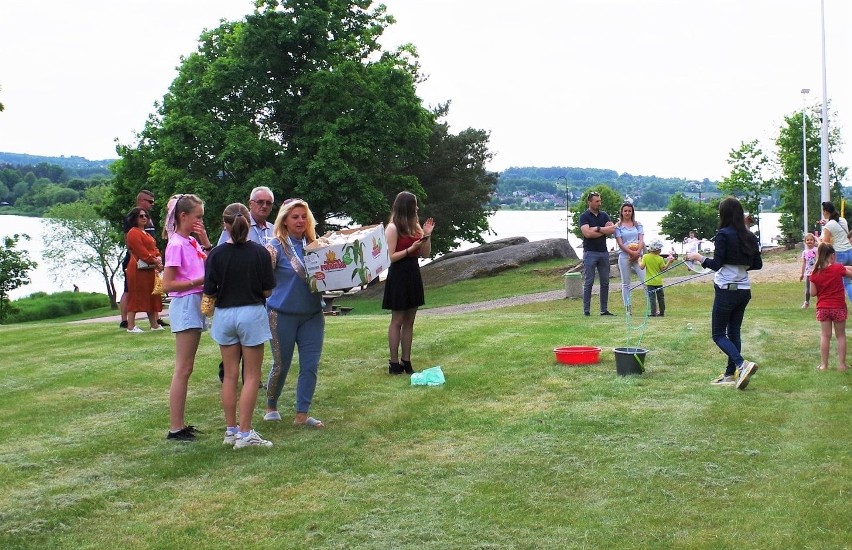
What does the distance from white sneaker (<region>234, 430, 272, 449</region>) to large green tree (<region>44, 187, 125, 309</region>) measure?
7255 cm

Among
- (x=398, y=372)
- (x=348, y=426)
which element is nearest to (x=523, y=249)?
(x=398, y=372)

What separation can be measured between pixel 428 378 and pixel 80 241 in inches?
2969

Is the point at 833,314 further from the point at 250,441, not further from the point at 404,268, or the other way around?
the point at 250,441

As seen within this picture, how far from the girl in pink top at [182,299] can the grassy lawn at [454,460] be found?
0.30 m

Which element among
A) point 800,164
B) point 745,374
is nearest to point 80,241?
point 800,164

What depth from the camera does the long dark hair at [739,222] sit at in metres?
8.97

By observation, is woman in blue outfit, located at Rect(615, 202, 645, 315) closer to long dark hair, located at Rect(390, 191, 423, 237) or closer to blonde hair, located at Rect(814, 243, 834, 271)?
blonde hair, located at Rect(814, 243, 834, 271)

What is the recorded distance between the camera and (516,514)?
17.3 ft

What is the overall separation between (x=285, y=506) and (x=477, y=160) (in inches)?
1693

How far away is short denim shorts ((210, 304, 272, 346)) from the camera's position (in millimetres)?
6875

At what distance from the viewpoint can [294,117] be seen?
35719 mm

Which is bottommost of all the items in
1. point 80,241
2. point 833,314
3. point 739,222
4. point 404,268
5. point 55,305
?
point 55,305

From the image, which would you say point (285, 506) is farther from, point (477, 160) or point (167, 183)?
point (477, 160)

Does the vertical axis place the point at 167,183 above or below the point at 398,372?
above
